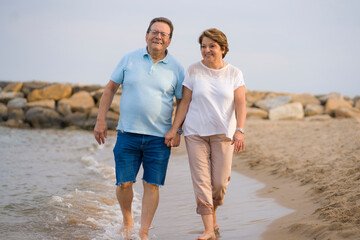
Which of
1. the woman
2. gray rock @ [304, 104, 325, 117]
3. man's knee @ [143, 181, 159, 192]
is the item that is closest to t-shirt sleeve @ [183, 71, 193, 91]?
the woman

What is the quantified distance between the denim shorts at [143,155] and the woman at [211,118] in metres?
0.14

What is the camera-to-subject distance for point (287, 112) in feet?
63.1

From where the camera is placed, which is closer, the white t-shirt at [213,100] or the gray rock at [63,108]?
the white t-shirt at [213,100]

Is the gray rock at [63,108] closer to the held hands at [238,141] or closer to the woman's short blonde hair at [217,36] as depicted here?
the woman's short blonde hair at [217,36]

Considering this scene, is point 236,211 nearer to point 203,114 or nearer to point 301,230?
point 301,230

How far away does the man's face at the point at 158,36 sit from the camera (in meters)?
3.96

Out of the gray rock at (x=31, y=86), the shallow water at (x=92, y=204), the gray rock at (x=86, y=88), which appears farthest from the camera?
the gray rock at (x=86, y=88)

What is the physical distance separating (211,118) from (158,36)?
896 mm

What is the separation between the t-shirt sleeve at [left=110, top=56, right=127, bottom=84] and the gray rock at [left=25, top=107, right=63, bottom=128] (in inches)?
659

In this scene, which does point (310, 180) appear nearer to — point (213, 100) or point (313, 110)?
point (213, 100)

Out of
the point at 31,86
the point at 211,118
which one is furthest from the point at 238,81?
the point at 31,86

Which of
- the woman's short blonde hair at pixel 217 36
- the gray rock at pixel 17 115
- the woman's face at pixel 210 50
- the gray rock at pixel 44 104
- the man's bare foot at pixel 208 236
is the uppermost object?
the woman's short blonde hair at pixel 217 36

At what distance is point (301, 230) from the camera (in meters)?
3.83

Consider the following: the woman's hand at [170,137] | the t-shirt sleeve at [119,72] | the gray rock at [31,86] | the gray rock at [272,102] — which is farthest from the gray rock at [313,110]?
the t-shirt sleeve at [119,72]
